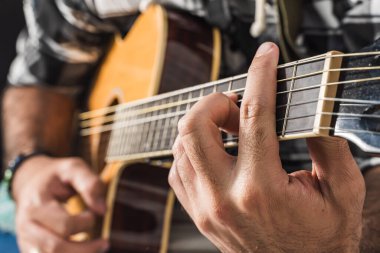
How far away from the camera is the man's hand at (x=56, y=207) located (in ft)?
3.26

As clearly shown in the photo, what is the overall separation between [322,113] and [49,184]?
2.27 feet

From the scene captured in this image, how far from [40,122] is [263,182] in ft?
2.84

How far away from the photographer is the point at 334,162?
22.5 inches

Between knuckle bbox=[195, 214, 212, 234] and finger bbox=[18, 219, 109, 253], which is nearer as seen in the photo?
knuckle bbox=[195, 214, 212, 234]

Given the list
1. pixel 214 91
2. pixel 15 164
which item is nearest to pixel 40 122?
pixel 15 164

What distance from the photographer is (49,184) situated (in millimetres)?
1087

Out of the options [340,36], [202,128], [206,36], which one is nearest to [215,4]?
[206,36]

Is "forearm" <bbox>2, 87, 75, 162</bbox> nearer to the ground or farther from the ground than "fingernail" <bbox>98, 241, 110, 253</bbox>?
farther from the ground

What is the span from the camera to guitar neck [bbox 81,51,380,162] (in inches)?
20.7

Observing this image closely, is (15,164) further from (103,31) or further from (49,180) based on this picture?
(103,31)

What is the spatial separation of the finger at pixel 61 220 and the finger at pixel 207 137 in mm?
434

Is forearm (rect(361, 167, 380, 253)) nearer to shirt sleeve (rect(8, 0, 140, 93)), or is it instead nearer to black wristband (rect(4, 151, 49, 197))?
shirt sleeve (rect(8, 0, 140, 93))

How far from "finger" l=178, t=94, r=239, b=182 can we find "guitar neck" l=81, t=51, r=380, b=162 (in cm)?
3

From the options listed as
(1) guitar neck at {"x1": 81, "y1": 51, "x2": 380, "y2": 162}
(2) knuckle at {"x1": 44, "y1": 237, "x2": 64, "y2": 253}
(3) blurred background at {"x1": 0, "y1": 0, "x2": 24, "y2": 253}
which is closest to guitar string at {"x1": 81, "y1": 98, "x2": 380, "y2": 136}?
(1) guitar neck at {"x1": 81, "y1": 51, "x2": 380, "y2": 162}
